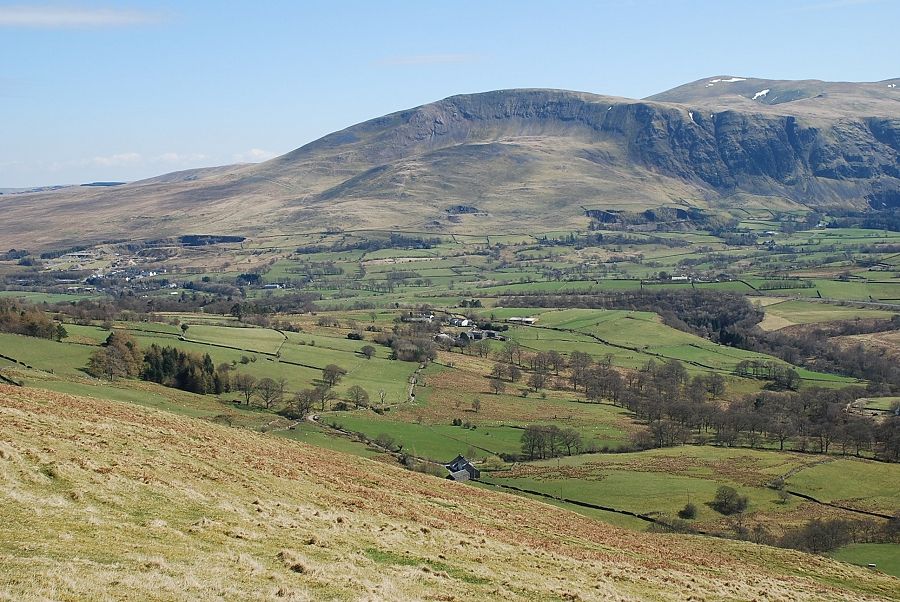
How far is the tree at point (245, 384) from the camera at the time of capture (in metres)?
82.4

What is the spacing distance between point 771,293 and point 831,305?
47.7ft

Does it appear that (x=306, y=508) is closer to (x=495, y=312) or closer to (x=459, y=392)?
(x=459, y=392)

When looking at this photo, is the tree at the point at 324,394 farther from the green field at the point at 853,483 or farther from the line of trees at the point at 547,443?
the green field at the point at 853,483

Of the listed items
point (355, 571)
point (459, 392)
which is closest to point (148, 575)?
point (355, 571)

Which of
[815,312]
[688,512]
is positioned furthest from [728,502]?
[815,312]

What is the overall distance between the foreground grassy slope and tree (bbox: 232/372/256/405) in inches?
1379

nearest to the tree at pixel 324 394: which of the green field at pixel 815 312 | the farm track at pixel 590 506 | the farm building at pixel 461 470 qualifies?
the farm building at pixel 461 470

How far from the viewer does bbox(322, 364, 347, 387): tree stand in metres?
90.9

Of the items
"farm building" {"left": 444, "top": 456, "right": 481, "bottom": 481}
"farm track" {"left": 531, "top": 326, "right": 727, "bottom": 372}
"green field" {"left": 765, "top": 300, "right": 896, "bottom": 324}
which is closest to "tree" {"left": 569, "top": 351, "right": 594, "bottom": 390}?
"farm track" {"left": 531, "top": 326, "right": 727, "bottom": 372}

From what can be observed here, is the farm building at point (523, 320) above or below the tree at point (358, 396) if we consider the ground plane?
below

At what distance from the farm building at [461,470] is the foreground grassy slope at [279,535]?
569 inches

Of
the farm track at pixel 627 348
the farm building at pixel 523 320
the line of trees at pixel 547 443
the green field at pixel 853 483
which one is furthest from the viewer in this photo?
the farm building at pixel 523 320

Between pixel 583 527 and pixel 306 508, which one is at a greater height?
pixel 306 508

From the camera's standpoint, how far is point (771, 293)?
7023 inches
